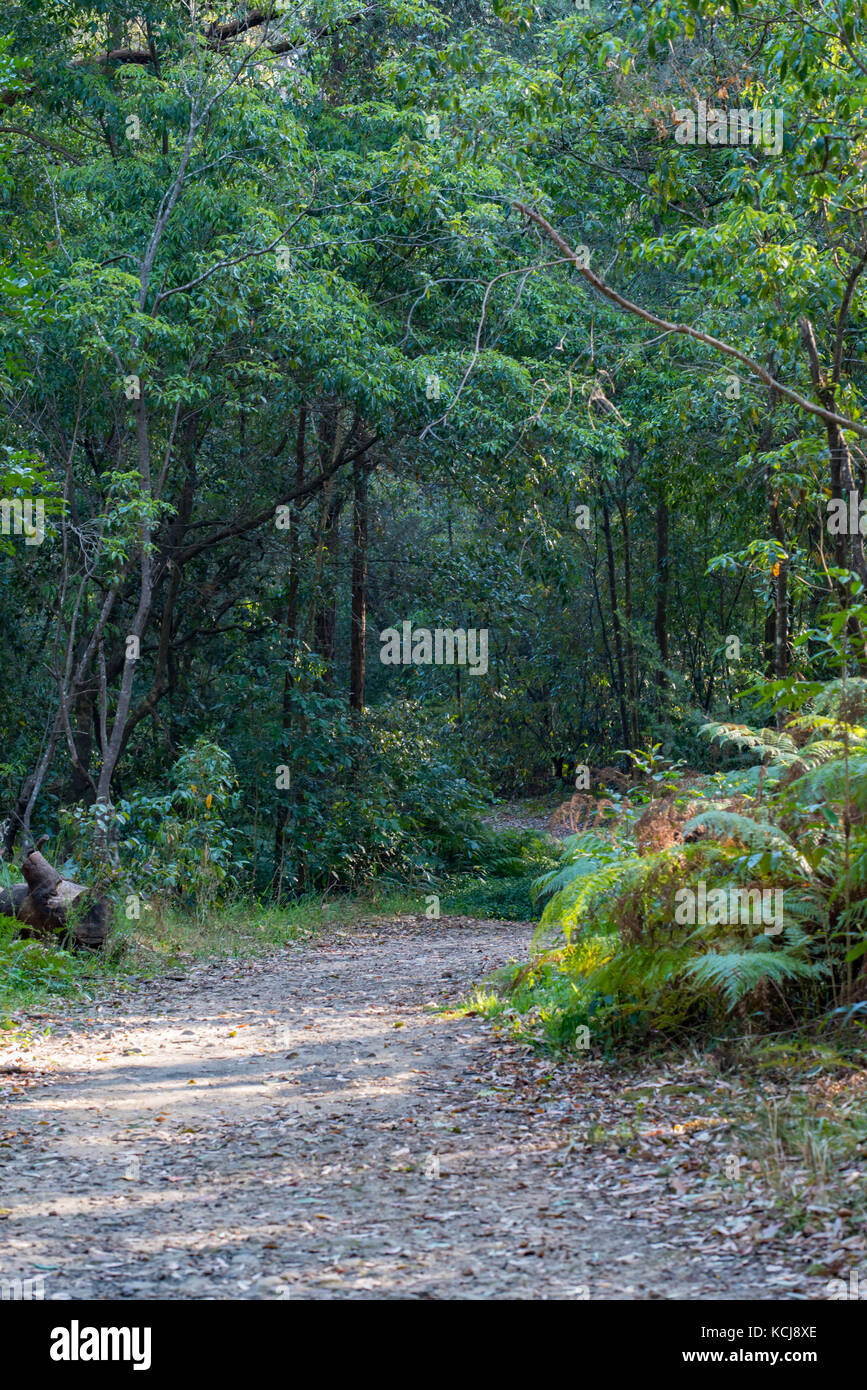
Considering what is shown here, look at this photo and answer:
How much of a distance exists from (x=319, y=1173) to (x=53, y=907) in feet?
15.3

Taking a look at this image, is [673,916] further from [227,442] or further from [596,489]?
[596,489]

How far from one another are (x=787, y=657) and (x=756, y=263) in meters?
5.09

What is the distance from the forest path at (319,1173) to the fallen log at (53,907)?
3.80 feet

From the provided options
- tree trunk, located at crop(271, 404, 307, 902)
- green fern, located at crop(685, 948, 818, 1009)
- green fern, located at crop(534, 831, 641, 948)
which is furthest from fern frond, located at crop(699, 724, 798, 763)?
tree trunk, located at crop(271, 404, 307, 902)

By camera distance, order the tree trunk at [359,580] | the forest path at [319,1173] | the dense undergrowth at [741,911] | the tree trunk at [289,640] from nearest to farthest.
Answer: the forest path at [319,1173], the dense undergrowth at [741,911], the tree trunk at [289,640], the tree trunk at [359,580]

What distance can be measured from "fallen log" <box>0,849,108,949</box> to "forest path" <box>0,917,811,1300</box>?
3.80ft

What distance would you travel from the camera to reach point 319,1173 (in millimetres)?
4527

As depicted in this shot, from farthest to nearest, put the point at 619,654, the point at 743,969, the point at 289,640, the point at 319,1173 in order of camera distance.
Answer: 1. the point at 619,654
2. the point at 289,640
3. the point at 743,969
4. the point at 319,1173

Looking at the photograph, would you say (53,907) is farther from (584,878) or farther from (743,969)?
(743,969)

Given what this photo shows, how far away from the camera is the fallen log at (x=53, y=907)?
8.64m

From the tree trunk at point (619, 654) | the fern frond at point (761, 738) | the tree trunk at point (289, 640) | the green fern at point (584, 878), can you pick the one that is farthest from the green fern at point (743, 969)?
the tree trunk at point (619, 654)

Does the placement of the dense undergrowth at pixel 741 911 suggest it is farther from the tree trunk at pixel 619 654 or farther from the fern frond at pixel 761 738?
the tree trunk at pixel 619 654

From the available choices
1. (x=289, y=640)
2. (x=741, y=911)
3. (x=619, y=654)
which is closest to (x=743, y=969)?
(x=741, y=911)
